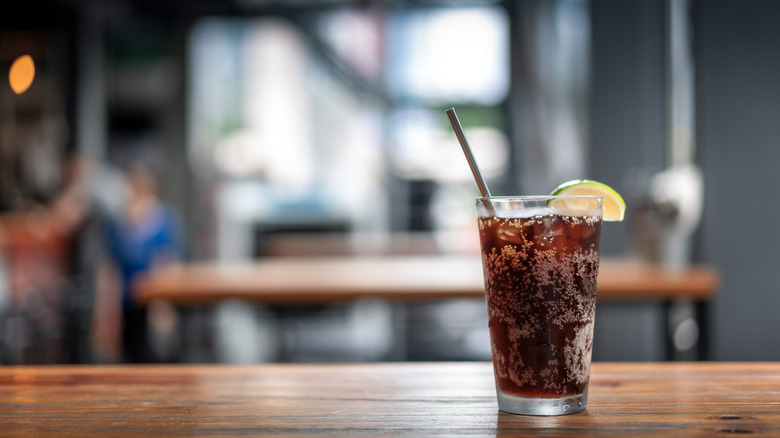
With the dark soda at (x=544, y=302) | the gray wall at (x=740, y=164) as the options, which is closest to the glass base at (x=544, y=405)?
the dark soda at (x=544, y=302)

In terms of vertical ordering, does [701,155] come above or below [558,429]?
above

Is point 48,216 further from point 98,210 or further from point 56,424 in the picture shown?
point 56,424

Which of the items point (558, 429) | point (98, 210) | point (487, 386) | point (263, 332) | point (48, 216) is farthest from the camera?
point (263, 332)

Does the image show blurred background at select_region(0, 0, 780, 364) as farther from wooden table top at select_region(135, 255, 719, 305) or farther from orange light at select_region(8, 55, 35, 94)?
wooden table top at select_region(135, 255, 719, 305)

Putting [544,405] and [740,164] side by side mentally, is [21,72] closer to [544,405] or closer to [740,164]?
[544,405]

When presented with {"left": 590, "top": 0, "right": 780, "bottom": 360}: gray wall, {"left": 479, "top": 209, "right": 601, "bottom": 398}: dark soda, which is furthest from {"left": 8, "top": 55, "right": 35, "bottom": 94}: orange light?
{"left": 590, "top": 0, "right": 780, "bottom": 360}: gray wall

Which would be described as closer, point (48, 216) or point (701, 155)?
point (701, 155)

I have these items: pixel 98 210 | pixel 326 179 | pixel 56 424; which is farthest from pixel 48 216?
pixel 56 424

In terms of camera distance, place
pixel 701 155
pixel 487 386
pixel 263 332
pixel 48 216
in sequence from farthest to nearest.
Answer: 1. pixel 263 332
2. pixel 48 216
3. pixel 701 155
4. pixel 487 386
